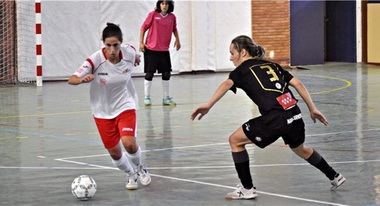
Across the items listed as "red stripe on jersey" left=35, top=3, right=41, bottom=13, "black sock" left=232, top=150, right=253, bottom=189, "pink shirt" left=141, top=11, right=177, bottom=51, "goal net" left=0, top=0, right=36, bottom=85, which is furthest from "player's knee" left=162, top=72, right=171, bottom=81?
"black sock" left=232, top=150, right=253, bottom=189

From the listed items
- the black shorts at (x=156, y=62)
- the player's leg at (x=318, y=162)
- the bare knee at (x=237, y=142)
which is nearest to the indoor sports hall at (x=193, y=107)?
the player's leg at (x=318, y=162)

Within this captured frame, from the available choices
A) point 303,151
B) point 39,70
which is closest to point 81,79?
point 303,151

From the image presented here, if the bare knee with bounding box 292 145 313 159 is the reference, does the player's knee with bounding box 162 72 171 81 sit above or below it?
above

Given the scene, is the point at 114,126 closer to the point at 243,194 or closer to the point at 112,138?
the point at 112,138

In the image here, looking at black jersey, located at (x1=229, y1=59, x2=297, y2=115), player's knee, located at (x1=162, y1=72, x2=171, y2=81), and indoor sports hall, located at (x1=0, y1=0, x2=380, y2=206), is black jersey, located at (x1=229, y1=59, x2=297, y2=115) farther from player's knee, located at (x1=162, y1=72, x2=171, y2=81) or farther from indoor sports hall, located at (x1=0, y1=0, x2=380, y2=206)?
player's knee, located at (x1=162, y1=72, x2=171, y2=81)

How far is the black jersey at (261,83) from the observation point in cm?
888

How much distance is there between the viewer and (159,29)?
1848 centimetres

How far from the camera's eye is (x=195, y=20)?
26484 millimetres

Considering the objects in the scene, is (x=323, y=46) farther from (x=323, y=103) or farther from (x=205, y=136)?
(x=205, y=136)

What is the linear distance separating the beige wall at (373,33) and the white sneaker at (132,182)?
20058 millimetres

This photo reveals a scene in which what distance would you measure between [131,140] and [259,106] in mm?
1434

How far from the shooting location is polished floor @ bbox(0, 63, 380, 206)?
9.34 metres

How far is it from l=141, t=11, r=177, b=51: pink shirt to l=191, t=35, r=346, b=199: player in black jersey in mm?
9484

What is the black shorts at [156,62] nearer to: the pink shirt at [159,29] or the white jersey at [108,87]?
the pink shirt at [159,29]
